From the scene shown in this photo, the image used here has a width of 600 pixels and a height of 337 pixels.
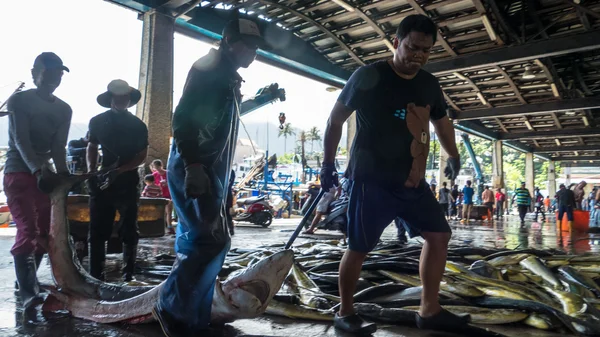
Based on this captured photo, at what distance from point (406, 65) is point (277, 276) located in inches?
60.1

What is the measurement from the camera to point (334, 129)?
2.76 m

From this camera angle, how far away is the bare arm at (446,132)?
2932 mm

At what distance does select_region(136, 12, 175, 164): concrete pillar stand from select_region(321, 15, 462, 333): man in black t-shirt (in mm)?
6880

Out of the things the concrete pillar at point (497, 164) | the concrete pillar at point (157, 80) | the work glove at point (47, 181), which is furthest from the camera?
the concrete pillar at point (497, 164)

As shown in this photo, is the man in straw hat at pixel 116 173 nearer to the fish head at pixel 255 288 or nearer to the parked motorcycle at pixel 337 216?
the fish head at pixel 255 288

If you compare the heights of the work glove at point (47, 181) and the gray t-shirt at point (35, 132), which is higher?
the gray t-shirt at point (35, 132)

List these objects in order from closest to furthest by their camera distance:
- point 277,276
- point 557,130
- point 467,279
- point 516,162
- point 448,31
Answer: point 277,276 → point 467,279 → point 448,31 → point 557,130 → point 516,162

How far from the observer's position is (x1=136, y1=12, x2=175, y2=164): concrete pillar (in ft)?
28.7

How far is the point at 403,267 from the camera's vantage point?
397 cm

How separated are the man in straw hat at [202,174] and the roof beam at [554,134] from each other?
2307 cm

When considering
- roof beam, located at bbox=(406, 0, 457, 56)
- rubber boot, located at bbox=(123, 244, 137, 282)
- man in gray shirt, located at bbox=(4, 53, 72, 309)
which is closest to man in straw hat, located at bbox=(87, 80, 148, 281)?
rubber boot, located at bbox=(123, 244, 137, 282)

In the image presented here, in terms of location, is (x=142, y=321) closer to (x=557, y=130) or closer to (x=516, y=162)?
A: (x=557, y=130)

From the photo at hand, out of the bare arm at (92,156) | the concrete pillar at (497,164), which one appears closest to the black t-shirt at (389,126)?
the bare arm at (92,156)

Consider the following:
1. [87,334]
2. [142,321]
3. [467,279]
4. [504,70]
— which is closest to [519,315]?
[467,279]
